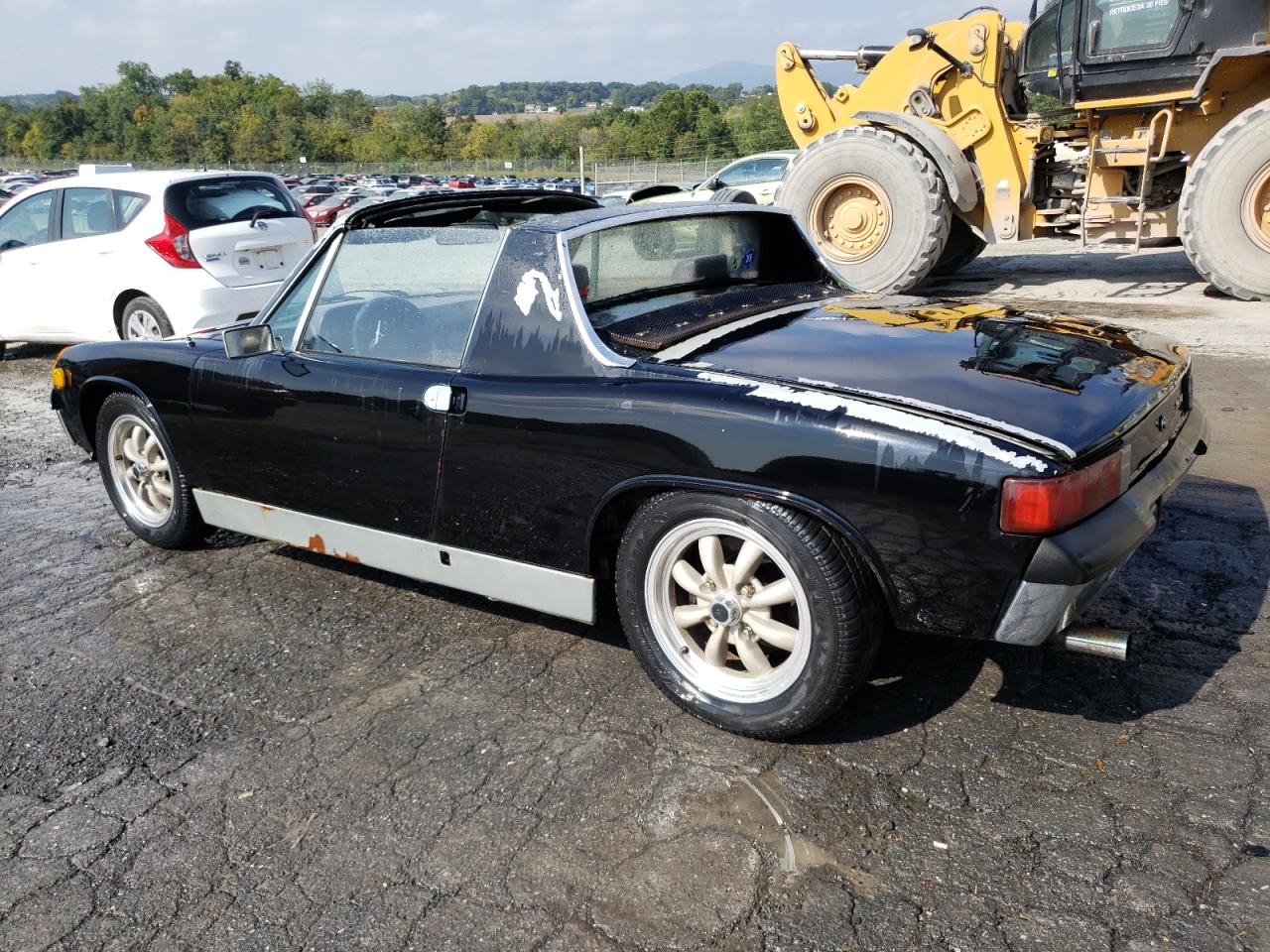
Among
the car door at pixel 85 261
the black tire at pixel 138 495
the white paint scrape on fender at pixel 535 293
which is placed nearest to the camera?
the white paint scrape on fender at pixel 535 293

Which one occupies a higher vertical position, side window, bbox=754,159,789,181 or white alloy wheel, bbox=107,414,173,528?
side window, bbox=754,159,789,181

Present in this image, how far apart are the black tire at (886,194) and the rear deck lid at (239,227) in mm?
4915

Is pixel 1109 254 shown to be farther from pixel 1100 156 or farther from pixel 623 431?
pixel 623 431

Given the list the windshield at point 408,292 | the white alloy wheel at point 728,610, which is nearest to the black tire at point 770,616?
the white alloy wheel at point 728,610

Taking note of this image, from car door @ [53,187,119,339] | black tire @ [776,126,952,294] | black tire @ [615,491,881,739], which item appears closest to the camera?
black tire @ [615,491,881,739]

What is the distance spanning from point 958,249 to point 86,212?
920 cm

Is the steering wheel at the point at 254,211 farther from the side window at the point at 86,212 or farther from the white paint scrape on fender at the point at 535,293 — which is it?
the white paint scrape on fender at the point at 535,293

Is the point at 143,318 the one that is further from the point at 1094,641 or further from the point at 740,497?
the point at 1094,641

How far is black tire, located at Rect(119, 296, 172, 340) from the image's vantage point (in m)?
8.48

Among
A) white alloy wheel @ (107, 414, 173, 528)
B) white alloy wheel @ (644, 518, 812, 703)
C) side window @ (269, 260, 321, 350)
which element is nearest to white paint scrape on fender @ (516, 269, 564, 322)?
white alloy wheel @ (644, 518, 812, 703)

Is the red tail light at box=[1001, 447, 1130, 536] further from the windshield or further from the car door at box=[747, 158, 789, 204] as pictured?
the car door at box=[747, 158, 789, 204]

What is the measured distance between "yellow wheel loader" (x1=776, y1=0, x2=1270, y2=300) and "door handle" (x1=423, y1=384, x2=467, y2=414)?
7.98 metres

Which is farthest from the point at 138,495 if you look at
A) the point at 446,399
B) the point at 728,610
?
the point at 728,610

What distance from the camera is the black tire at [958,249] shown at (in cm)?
1201
